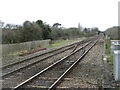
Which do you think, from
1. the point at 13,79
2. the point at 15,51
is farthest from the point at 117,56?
the point at 15,51

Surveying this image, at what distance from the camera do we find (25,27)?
3972 centimetres

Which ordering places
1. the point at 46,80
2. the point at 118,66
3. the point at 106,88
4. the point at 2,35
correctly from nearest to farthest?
the point at 106,88 < the point at 118,66 < the point at 46,80 < the point at 2,35

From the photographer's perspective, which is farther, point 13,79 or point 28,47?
point 28,47

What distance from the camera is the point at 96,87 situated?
26.8ft

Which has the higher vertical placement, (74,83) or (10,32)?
(10,32)

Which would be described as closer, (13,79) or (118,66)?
(118,66)

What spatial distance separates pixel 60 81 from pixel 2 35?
2474 centimetres

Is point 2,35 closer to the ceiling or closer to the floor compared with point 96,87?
closer to the ceiling

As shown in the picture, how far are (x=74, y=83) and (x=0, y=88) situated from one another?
2.97 metres

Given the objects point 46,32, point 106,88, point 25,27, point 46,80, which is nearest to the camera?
point 106,88

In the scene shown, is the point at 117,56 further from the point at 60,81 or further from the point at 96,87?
the point at 60,81

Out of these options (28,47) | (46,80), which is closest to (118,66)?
(46,80)

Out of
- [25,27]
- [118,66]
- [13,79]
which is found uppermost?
[25,27]

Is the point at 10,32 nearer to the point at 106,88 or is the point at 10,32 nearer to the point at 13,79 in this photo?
the point at 13,79
